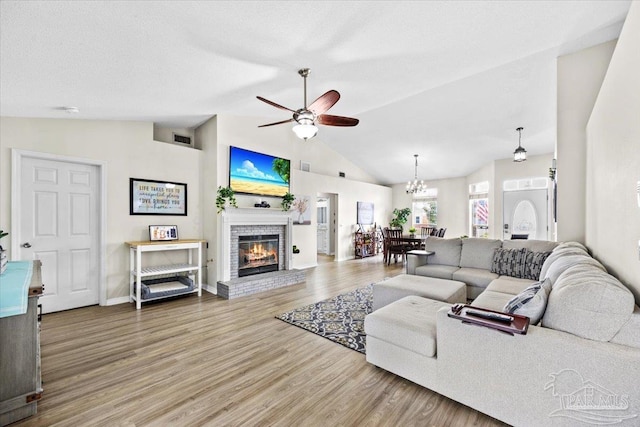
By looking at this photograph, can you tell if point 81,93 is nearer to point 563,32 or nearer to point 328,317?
point 328,317

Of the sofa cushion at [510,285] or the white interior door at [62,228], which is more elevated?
the white interior door at [62,228]

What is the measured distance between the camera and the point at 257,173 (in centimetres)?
543

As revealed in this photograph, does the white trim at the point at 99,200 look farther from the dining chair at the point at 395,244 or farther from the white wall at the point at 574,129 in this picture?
the white wall at the point at 574,129

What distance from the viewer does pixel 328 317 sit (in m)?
3.55

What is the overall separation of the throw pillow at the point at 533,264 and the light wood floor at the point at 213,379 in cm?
269

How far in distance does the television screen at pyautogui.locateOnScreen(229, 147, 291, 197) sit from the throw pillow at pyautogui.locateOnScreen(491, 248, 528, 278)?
400 cm

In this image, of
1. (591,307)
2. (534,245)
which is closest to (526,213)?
(534,245)

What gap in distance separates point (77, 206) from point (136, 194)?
72 centimetres

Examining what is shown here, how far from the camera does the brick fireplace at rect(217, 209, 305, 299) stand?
465cm

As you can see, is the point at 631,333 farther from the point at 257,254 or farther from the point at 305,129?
the point at 257,254

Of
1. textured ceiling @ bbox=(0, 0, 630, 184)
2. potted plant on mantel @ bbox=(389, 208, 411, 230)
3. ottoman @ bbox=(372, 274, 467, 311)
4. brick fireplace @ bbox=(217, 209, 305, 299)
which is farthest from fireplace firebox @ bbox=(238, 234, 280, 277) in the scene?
Answer: potted plant on mantel @ bbox=(389, 208, 411, 230)

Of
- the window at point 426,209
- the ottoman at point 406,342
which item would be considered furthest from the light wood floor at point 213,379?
the window at point 426,209

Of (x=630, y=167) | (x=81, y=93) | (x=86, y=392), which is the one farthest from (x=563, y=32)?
(x=86, y=392)

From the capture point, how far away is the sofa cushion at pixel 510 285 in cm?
315
